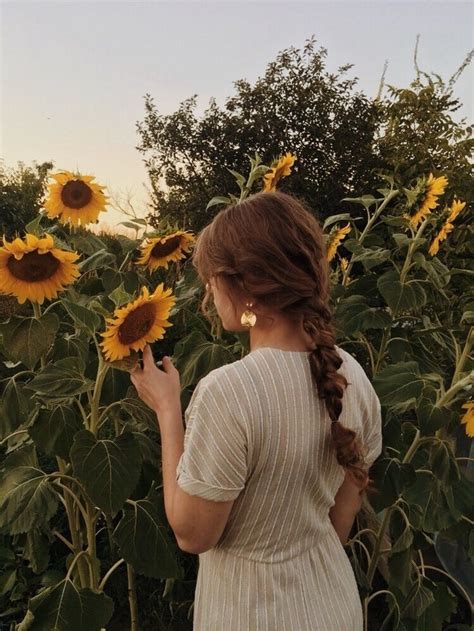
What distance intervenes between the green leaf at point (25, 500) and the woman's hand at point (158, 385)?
473mm

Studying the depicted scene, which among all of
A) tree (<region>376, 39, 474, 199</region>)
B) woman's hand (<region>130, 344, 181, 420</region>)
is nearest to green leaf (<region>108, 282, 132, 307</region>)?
woman's hand (<region>130, 344, 181, 420</region>)

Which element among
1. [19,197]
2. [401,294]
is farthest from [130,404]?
[19,197]

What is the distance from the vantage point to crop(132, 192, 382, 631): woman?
99 cm

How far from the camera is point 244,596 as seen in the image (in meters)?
1.09

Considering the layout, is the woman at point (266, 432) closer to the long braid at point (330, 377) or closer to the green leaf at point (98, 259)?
the long braid at point (330, 377)

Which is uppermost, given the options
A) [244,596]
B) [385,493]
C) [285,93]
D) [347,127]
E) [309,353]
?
[285,93]

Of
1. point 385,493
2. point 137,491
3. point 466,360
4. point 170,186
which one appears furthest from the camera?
point 170,186

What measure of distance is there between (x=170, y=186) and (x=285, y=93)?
1.46m

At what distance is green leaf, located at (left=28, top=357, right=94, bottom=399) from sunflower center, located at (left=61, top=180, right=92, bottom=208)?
0.64 metres

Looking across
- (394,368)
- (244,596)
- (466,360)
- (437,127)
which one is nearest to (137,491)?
(244,596)

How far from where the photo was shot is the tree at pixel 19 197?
904 cm

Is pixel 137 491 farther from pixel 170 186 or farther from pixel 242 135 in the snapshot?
pixel 170 186

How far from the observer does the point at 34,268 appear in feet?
4.68

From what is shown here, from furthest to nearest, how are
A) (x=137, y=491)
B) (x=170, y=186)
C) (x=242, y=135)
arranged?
(x=170, y=186) < (x=242, y=135) < (x=137, y=491)
